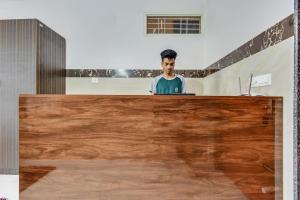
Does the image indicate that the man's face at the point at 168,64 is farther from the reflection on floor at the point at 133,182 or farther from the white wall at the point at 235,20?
the reflection on floor at the point at 133,182

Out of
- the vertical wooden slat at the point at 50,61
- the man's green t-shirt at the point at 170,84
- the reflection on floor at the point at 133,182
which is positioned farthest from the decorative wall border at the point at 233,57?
the reflection on floor at the point at 133,182

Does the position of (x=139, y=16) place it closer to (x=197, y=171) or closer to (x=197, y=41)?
(x=197, y=41)

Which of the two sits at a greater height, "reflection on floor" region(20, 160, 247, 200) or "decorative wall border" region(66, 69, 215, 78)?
"decorative wall border" region(66, 69, 215, 78)

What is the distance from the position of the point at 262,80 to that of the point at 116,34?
2.86 m

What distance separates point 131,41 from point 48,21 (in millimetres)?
1228

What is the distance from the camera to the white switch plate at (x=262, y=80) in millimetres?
1929

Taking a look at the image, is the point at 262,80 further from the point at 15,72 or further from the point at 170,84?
the point at 15,72

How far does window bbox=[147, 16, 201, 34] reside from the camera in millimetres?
4461

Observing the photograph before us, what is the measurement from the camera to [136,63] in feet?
→ 14.7

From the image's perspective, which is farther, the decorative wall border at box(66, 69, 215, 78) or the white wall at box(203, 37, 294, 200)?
the decorative wall border at box(66, 69, 215, 78)

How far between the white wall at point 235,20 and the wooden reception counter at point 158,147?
57cm

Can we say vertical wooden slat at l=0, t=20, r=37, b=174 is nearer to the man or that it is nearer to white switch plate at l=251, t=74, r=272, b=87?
the man

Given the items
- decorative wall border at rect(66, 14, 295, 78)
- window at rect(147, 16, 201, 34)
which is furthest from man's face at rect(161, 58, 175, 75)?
window at rect(147, 16, 201, 34)

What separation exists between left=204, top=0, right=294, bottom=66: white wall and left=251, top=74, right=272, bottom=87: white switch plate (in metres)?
0.33
